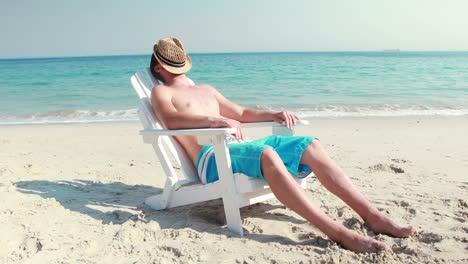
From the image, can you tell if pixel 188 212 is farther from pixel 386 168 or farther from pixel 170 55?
pixel 386 168

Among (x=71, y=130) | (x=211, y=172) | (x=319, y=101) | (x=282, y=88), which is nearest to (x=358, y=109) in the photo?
(x=319, y=101)

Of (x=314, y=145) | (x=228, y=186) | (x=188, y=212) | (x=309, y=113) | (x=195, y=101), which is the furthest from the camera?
(x=309, y=113)

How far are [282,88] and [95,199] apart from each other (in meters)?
11.6

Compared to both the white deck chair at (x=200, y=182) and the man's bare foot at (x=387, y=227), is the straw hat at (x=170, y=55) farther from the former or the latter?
the man's bare foot at (x=387, y=227)

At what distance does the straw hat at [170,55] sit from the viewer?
132 inches

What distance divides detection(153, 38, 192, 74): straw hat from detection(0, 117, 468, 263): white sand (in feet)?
3.46

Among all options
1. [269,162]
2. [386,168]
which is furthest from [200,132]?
[386,168]

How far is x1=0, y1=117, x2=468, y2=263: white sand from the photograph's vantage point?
8.09ft

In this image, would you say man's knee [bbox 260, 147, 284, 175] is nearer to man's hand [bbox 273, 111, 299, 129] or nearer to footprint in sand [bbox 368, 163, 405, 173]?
man's hand [bbox 273, 111, 299, 129]

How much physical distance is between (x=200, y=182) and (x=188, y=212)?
23 centimetres

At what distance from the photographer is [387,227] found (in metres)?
2.59

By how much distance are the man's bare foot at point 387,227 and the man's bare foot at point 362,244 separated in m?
0.30

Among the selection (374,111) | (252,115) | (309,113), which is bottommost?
(309,113)

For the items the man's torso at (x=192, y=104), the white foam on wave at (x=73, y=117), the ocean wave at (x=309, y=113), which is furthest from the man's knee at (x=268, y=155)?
the white foam on wave at (x=73, y=117)
